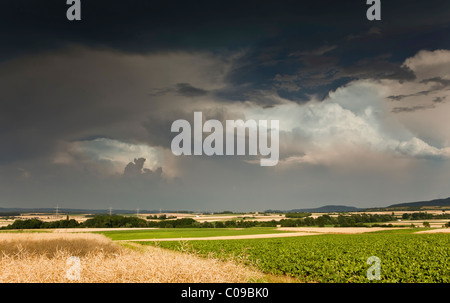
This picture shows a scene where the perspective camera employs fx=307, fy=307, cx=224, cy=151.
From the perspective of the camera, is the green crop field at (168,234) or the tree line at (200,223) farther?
the tree line at (200,223)

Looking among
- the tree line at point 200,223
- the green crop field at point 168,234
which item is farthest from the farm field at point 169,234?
the tree line at point 200,223

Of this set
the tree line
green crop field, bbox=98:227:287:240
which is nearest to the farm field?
green crop field, bbox=98:227:287:240

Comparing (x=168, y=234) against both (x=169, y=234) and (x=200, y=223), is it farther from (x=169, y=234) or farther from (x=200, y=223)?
(x=200, y=223)

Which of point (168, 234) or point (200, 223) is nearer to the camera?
point (168, 234)

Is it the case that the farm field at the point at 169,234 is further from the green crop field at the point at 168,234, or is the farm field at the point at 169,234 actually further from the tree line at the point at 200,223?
the tree line at the point at 200,223

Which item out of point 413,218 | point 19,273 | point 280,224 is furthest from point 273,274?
point 413,218

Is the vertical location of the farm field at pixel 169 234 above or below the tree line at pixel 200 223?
above

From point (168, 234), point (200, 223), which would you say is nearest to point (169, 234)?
point (168, 234)

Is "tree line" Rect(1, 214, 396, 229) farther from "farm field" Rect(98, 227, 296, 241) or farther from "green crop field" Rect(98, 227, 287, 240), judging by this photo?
"farm field" Rect(98, 227, 296, 241)

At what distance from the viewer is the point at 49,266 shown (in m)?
10.0
